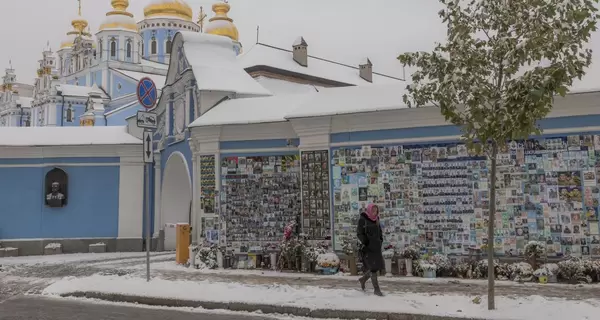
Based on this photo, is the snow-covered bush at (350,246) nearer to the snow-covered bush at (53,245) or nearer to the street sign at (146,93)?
the street sign at (146,93)

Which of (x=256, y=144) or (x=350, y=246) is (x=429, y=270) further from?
(x=256, y=144)

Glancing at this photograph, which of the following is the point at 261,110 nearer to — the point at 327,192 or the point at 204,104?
the point at 204,104

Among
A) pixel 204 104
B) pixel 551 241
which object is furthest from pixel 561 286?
pixel 204 104

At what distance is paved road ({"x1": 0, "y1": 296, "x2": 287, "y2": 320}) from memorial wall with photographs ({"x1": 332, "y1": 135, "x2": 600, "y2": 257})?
5044 mm

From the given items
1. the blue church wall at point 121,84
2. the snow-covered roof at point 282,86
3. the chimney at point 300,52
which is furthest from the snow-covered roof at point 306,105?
the blue church wall at point 121,84

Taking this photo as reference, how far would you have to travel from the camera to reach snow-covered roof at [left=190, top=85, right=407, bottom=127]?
41.5 feet

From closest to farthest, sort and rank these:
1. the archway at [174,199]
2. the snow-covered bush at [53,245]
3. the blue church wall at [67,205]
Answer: the snow-covered bush at [53,245]
the archway at [174,199]
the blue church wall at [67,205]

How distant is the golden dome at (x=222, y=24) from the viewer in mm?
57812

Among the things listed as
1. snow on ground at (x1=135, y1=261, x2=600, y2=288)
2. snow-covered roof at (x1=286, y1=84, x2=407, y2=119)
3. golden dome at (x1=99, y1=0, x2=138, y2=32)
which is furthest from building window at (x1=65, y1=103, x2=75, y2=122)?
snow-covered roof at (x1=286, y1=84, x2=407, y2=119)

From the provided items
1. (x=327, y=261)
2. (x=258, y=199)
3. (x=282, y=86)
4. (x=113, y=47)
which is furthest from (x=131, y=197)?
(x=113, y=47)

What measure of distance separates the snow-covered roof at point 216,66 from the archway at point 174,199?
3642 mm

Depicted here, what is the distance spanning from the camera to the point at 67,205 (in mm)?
19000

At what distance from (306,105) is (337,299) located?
5862 millimetres

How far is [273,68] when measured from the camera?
4216 centimetres
